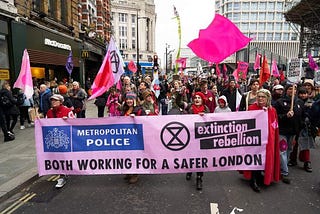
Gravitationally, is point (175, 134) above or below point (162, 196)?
above

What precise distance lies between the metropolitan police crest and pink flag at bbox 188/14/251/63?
2.89 metres

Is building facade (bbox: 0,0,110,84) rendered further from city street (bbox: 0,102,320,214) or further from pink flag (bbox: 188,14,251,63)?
pink flag (bbox: 188,14,251,63)

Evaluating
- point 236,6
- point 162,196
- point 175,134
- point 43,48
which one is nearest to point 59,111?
point 175,134

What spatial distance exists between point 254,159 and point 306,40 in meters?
54.2

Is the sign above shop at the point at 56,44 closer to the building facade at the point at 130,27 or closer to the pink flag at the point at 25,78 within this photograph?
the pink flag at the point at 25,78

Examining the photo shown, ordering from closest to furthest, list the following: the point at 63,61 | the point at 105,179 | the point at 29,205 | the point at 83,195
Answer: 1. the point at 29,205
2. the point at 83,195
3. the point at 105,179
4. the point at 63,61

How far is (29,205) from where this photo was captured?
421 cm

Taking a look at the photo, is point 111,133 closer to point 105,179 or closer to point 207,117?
point 105,179

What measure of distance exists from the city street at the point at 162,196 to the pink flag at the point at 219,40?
232 centimetres

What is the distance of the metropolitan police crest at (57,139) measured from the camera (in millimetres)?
4691

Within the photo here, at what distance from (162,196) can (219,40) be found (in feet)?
10.0

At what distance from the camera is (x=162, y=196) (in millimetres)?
4434

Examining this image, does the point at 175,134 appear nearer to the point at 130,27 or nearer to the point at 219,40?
the point at 219,40

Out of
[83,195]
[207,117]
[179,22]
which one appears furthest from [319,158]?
[179,22]
